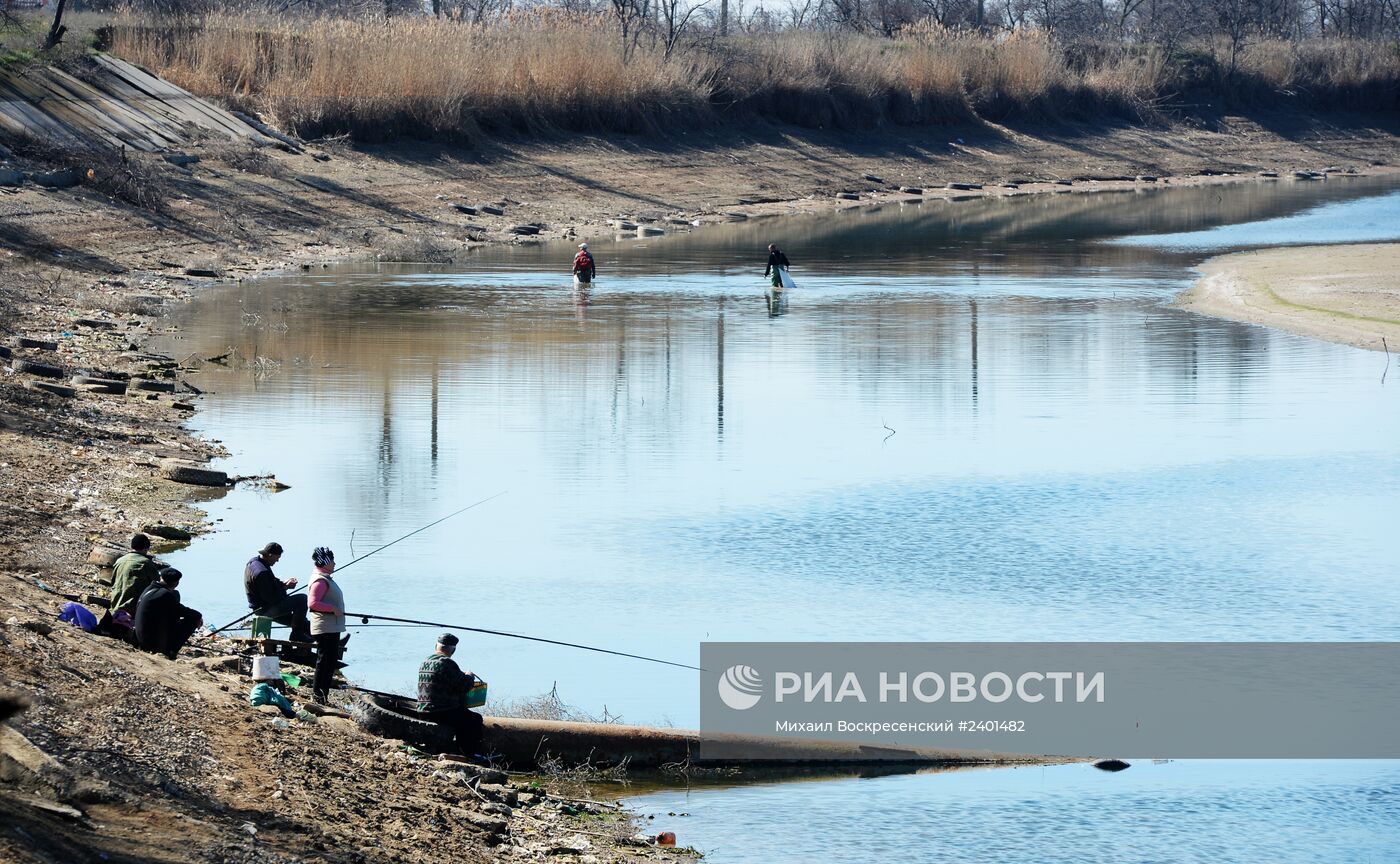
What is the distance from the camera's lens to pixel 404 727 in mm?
10648

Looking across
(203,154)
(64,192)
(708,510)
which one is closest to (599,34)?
(203,154)

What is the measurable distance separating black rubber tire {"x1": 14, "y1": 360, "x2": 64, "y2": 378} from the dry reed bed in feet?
87.1

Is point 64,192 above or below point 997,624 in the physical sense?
above

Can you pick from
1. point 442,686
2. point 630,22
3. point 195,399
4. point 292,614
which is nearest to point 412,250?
point 195,399

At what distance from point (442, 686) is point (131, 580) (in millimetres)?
2657

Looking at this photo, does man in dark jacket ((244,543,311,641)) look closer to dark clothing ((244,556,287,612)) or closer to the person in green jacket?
dark clothing ((244,556,287,612))

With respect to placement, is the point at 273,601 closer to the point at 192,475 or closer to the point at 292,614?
the point at 292,614

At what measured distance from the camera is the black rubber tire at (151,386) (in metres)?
22.7

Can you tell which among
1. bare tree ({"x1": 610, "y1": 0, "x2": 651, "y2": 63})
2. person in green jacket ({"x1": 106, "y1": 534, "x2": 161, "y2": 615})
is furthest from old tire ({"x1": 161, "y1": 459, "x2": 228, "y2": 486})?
bare tree ({"x1": 610, "y1": 0, "x2": 651, "y2": 63})

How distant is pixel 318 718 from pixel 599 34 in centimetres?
5281

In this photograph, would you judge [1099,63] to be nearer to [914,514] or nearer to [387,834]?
[914,514]

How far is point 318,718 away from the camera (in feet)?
34.9

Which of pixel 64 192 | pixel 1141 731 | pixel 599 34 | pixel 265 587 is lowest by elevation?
pixel 1141 731

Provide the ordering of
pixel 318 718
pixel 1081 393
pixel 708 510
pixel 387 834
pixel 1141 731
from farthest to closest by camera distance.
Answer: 1. pixel 1081 393
2. pixel 708 510
3. pixel 1141 731
4. pixel 318 718
5. pixel 387 834
